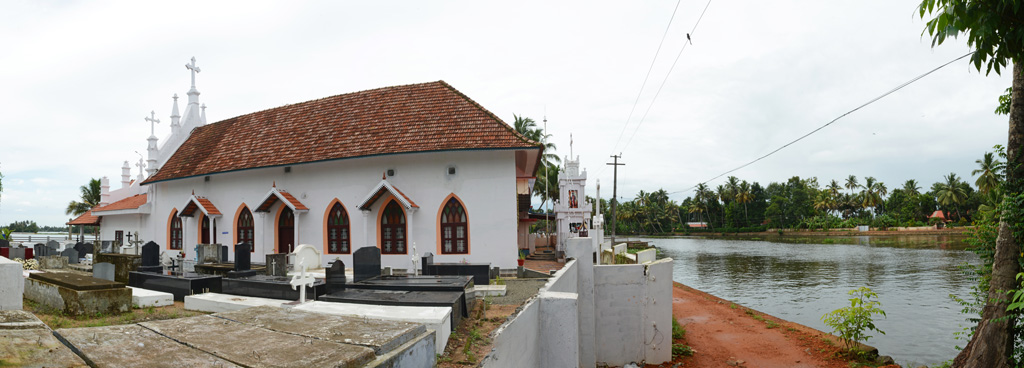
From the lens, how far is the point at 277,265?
14.2 m

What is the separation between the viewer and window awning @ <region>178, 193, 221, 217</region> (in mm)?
20906

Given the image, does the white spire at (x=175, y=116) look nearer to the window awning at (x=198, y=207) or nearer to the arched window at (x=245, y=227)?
the window awning at (x=198, y=207)

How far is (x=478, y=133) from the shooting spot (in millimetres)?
16812

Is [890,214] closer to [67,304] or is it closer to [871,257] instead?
[871,257]

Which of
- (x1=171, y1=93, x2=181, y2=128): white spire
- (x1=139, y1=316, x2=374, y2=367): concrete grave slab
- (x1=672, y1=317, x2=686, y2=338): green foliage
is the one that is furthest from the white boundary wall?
(x1=171, y1=93, x2=181, y2=128): white spire

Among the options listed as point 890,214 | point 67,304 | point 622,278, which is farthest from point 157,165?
point 890,214

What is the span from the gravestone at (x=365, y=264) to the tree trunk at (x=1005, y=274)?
10970 millimetres

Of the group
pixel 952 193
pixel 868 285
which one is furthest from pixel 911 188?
pixel 868 285

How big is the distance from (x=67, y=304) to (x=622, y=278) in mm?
10190

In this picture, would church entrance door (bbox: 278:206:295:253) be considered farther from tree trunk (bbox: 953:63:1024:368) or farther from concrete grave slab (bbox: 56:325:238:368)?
tree trunk (bbox: 953:63:1024:368)

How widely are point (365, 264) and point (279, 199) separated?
10075 mm

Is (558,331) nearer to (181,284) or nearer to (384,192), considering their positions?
(181,284)

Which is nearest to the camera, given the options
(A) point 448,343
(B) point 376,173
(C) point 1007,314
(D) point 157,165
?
(A) point 448,343

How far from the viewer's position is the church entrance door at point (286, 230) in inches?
785
